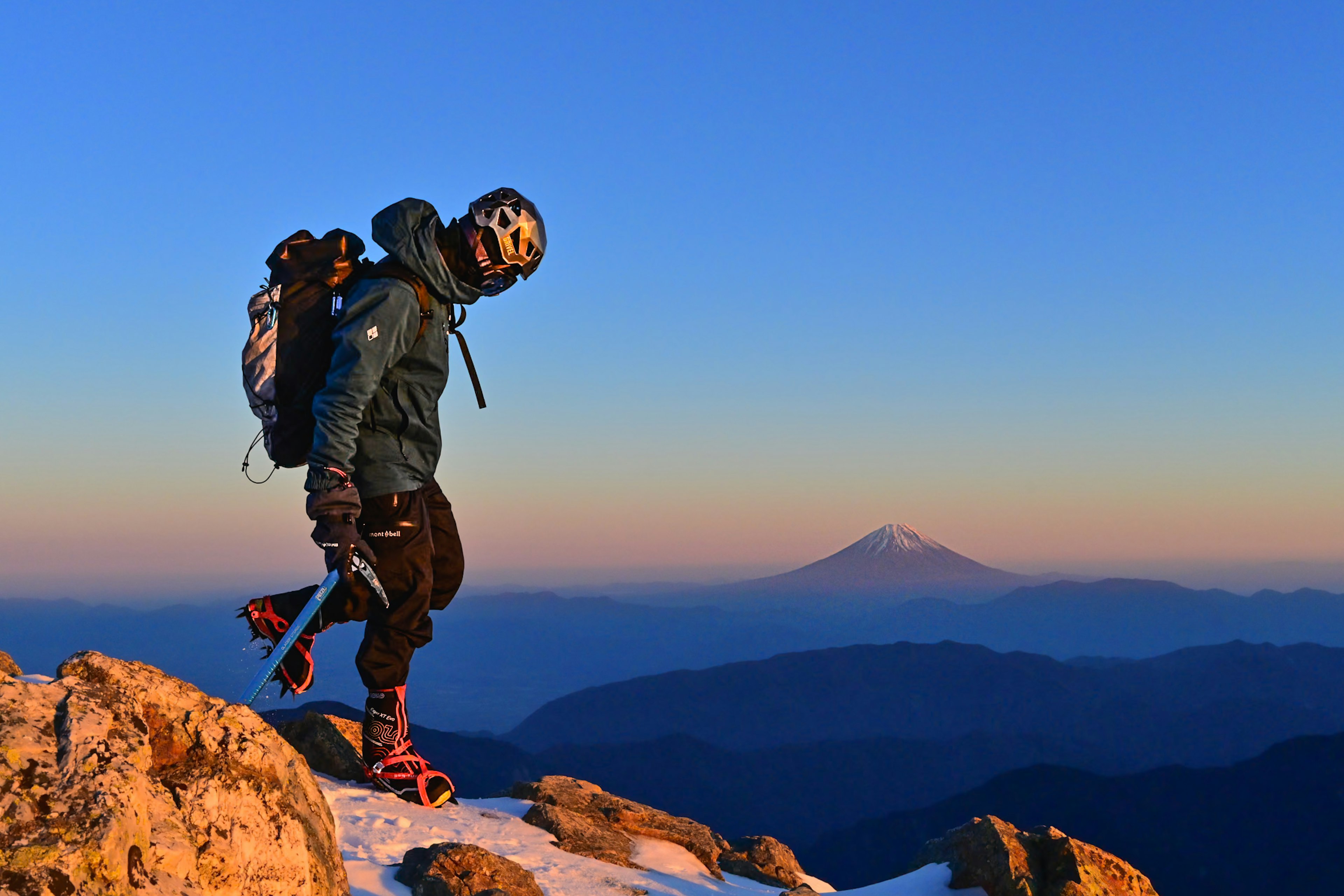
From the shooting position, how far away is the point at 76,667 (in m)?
3.55

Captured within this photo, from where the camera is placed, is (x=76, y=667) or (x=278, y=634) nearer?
(x=76, y=667)

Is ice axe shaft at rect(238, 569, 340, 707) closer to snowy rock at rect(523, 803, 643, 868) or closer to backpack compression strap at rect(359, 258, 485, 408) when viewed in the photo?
backpack compression strap at rect(359, 258, 485, 408)

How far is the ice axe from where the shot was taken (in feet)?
18.1

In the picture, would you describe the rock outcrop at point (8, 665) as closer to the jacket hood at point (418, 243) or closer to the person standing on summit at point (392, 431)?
the person standing on summit at point (392, 431)

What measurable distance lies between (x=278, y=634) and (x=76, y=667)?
3.06 m

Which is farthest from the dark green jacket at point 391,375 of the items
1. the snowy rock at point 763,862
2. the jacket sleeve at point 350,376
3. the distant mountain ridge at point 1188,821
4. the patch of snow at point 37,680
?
A: the distant mountain ridge at point 1188,821

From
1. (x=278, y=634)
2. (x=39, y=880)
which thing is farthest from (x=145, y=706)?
(x=278, y=634)

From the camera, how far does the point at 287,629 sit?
652 centimetres

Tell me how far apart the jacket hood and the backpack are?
3.1 inches

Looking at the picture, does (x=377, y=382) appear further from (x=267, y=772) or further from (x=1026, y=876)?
(x=1026, y=876)

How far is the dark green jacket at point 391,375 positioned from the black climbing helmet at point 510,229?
299 millimetres

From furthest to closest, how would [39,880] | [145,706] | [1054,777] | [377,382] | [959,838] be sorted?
1. [1054,777]
2. [959,838]
3. [377,382]
4. [145,706]
5. [39,880]

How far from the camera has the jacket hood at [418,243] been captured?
620 cm

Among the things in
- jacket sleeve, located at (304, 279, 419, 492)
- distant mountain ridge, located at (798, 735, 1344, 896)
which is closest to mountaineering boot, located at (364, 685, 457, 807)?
jacket sleeve, located at (304, 279, 419, 492)
